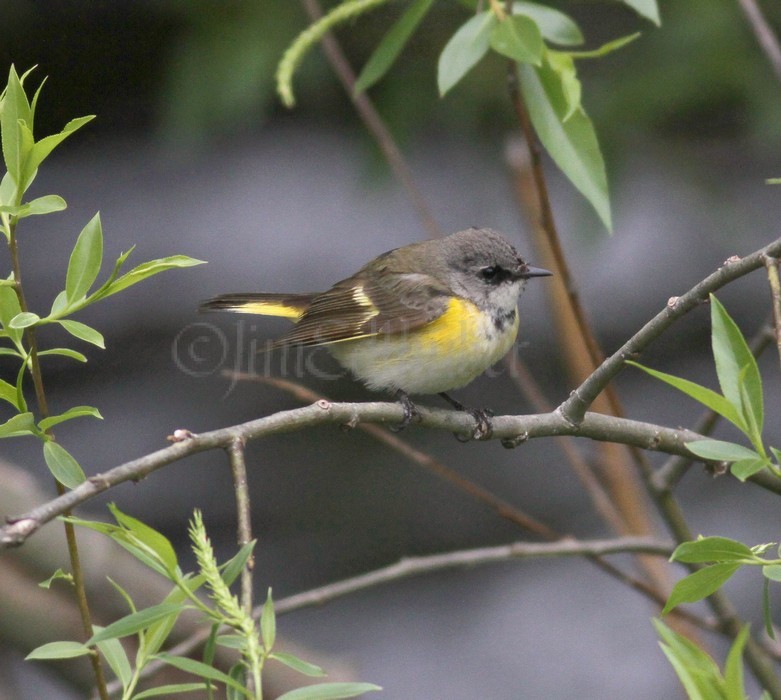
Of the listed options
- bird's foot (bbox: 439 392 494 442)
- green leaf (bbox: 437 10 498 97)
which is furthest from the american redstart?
green leaf (bbox: 437 10 498 97)

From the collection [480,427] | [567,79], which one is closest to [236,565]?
[480,427]

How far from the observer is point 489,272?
10.4 feet

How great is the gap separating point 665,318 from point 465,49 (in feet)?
2.41

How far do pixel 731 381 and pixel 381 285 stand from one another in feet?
7.03

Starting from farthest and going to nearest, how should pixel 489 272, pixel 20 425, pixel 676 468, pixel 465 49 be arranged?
1. pixel 489 272
2. pixel 676 468
3. pixel 465 49
4. pixel 20 425

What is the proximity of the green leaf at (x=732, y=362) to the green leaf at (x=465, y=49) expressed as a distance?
2.85ft

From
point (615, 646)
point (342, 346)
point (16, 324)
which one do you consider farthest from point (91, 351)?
point (16, 324)

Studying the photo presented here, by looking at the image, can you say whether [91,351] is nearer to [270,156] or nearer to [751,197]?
[270,156]

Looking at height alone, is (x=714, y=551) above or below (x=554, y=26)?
below

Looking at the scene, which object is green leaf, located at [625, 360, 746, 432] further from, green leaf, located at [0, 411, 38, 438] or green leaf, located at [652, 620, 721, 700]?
green leaf, located at [0, 411, 38, 438]

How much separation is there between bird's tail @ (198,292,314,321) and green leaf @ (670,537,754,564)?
7.17 ft

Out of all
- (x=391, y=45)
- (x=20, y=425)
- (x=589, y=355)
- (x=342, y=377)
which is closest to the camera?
(x=20, y=425)

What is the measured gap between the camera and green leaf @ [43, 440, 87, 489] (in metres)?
1.25

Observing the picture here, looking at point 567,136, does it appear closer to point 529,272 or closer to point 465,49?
point 465,49
